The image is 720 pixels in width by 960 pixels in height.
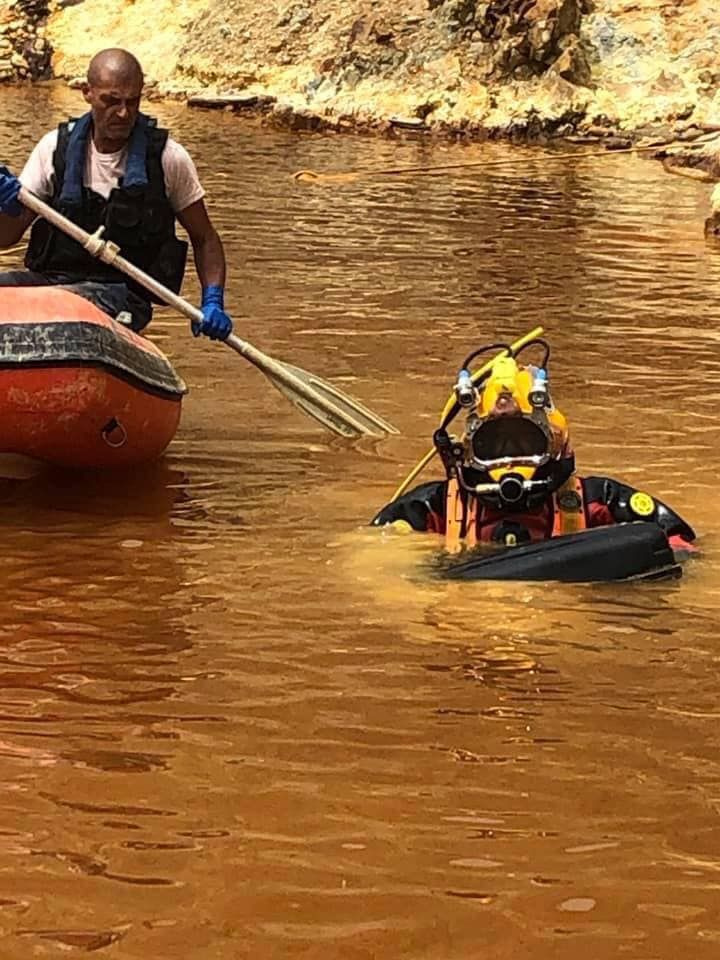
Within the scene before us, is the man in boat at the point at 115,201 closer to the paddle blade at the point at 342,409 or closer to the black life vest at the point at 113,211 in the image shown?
the black life vest at the point at 113,211

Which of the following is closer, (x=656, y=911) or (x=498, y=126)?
(x=656, y=911)

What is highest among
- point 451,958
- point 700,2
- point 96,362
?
point 700,2

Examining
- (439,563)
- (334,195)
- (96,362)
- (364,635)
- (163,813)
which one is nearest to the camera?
(163,813)

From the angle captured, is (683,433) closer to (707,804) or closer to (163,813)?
(707,804)

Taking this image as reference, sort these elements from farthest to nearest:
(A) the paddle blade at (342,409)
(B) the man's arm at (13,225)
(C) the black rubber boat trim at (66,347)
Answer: (A) the paddle blade at (342,409) < (B) the man's arm at (13,225) < (C) the black rubber boat trim at (66,347)

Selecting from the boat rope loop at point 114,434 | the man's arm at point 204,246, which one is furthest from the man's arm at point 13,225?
the boat rope loop at point 114,434

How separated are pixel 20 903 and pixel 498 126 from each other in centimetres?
1852

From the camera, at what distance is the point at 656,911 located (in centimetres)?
297

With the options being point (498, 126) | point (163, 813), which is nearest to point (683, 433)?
point (163, 813)

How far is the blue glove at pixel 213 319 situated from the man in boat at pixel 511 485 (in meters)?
1.30

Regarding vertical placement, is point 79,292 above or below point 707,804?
above

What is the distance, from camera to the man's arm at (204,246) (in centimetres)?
→ 655

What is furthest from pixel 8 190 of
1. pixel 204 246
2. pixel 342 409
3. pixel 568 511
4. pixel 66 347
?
pixel 568 511

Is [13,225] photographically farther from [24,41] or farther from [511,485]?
[24,41]
